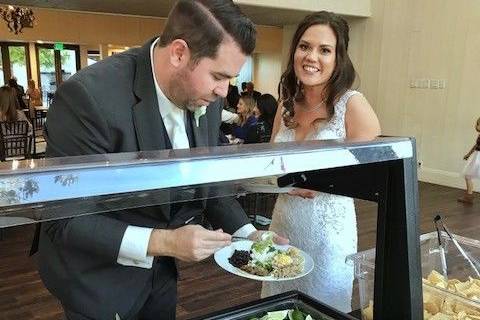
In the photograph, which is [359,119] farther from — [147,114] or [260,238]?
[147,114]

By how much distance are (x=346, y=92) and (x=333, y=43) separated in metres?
0.18

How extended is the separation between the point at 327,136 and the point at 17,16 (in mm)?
8147

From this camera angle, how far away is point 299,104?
1844 mm

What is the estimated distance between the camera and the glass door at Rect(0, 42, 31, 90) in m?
11.4

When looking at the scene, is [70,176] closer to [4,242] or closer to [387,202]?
[387,202]

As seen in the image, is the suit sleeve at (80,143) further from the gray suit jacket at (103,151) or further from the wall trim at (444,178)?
the wall trim at (444,178)

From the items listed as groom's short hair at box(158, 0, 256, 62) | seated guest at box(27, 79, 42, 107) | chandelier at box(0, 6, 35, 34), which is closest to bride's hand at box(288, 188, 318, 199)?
groom's short hair at box(158, 0, 256, 62)

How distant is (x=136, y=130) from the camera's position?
1004mm

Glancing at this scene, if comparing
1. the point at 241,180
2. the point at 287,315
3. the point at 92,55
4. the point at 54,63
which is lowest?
the point at 287,315

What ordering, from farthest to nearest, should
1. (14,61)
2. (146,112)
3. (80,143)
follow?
(14,61)
(146,112)
(80,143)

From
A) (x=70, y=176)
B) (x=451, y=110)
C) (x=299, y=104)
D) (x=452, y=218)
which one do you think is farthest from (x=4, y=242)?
(x=451, y=110)

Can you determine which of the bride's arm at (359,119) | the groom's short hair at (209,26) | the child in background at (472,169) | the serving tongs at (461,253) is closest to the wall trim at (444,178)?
the child in background at (472,169)

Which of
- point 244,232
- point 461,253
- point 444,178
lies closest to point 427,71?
point 444,178

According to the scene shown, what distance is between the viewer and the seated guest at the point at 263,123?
14.8 ft
